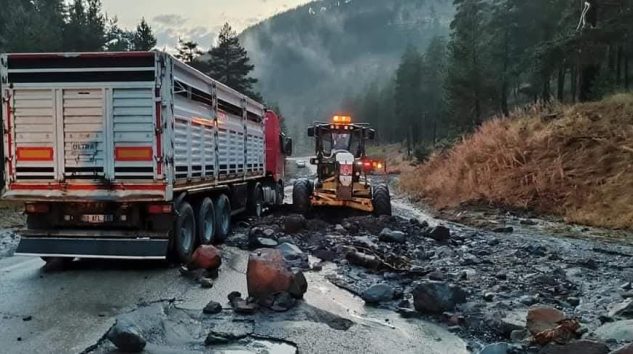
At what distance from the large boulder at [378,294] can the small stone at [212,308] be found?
1.96 meters

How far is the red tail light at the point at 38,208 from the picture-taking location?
356 inches

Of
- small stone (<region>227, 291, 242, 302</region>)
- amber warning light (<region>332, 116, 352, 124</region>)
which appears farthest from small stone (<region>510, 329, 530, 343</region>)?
amber warning light (<region>332, 116, 352, 124</region>)

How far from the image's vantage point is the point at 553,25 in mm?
44281

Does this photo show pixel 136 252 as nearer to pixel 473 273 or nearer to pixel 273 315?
pixel 273 315

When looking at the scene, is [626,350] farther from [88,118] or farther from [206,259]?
[88,118]

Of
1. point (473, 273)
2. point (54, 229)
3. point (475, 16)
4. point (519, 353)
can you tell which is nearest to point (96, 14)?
point (475, 16)

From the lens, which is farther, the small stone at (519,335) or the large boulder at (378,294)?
the large boulder at (378,294)

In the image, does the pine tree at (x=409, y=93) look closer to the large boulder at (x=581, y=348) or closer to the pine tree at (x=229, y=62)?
the pine tree at (x=229, y=62)

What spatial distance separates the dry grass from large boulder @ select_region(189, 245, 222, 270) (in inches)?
399

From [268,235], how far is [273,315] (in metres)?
5.37

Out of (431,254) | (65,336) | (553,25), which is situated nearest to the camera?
(65,336)

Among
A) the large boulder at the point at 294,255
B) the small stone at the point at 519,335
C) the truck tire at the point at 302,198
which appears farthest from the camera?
the truck tire at the point at 302,198

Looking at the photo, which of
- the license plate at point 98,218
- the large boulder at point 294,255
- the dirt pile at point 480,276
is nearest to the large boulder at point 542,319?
the dirt pile at point 480,276

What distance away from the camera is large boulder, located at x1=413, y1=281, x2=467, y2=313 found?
272 inches
